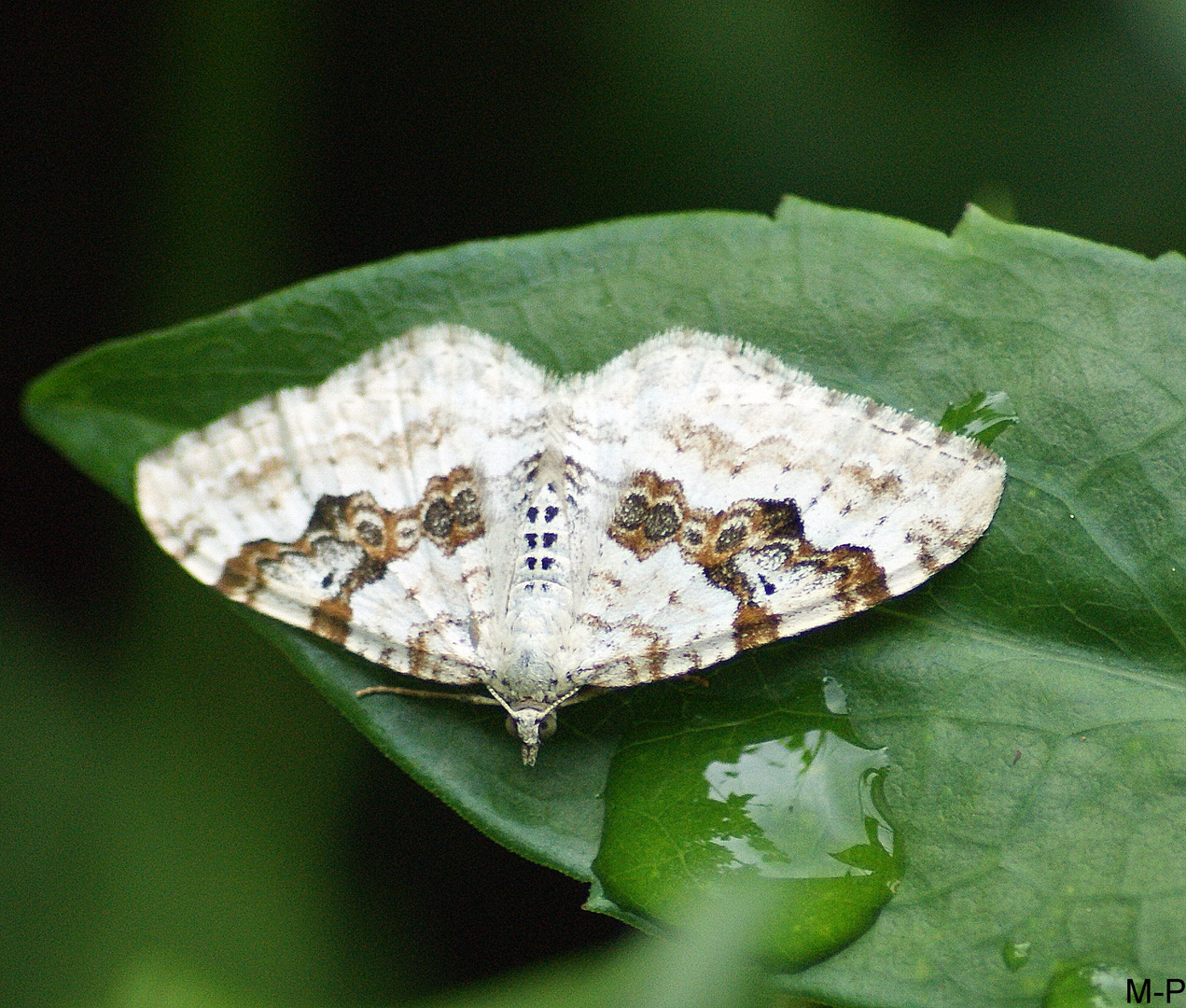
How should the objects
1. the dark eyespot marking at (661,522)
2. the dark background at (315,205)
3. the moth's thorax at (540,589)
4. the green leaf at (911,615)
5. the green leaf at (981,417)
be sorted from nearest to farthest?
1. the green leaf at (911,615)
2. the green leaf at (981,417)
3. the moth's thorax at (540,589)
4. the dark eyespot marking at (661,522)
5. the dark background at (315,205)

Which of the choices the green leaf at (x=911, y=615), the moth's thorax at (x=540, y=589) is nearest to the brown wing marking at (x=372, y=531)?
the moth's thorax at (x=540, y=589)

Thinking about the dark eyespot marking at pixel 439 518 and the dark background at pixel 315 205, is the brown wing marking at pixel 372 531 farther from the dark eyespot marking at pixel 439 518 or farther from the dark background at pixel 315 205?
the dark background at pixel 315 205

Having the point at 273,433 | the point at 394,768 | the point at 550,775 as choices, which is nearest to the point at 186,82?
the point at 273,433

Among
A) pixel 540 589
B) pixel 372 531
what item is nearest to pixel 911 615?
pixel 540 589

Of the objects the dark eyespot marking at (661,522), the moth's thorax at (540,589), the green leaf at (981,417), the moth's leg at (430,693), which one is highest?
the green leaf at (981,417)

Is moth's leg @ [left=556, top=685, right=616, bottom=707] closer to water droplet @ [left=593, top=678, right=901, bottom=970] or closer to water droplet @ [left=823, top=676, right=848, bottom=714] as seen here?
water droplet @ [left=593, top=678, right=901, bottom=970]

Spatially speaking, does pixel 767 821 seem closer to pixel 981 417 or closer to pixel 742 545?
pixel 742 545

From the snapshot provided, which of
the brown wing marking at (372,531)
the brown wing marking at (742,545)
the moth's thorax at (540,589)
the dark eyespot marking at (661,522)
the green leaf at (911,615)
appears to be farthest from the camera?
the brown wing marking at (372,531)
